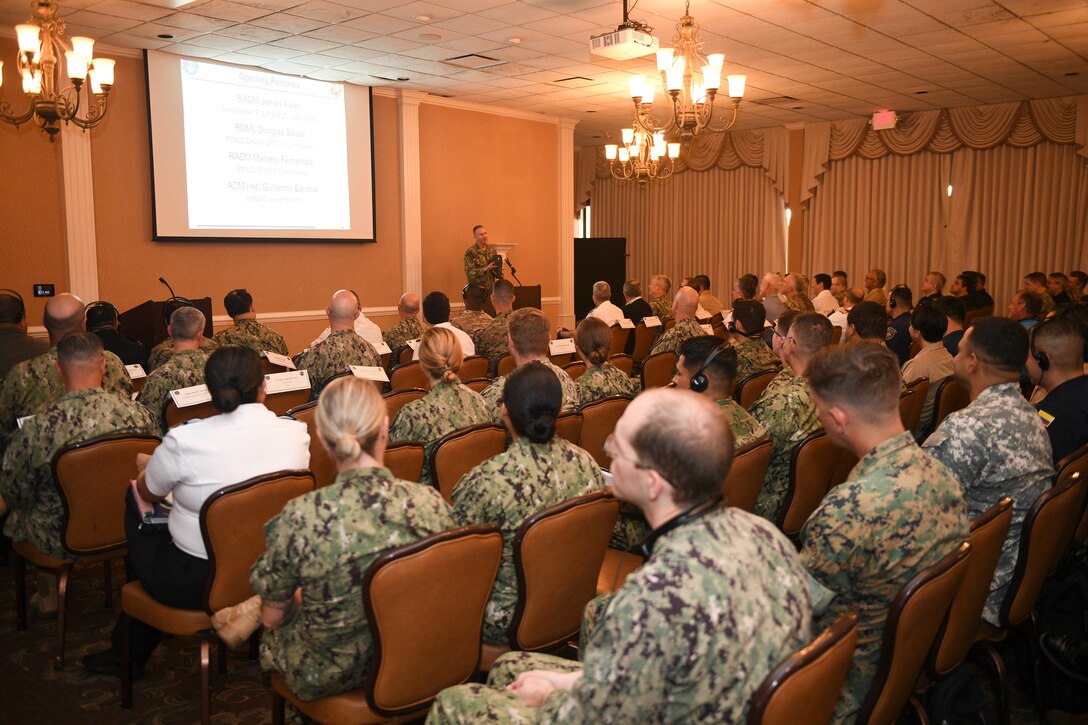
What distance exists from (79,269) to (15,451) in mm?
5595

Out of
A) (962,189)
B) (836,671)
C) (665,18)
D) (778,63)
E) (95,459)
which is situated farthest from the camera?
(962,189)

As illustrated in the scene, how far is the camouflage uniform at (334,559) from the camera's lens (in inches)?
78.3

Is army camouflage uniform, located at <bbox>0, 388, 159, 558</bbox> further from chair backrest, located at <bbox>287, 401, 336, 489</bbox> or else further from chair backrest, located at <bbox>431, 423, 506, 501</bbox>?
chair backrest, located at <bbox>431, 423, 506, 501</bbox>

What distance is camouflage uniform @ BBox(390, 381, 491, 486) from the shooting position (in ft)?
11.6

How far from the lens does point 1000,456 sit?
2775 mm

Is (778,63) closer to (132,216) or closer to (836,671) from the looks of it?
(132,216)

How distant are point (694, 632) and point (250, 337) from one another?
203 inches

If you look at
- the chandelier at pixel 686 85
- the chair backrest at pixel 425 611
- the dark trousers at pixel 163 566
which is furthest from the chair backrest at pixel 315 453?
the chandelier at pixel 686 85

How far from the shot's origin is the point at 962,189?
12242 mm

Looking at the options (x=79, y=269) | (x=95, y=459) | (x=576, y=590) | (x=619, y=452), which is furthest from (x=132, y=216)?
(x=619, y=452)

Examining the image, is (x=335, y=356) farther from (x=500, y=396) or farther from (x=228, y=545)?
(x=228, y=545)

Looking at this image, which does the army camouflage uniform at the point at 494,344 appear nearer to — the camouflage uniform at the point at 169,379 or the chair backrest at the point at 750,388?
the chair backrest at the point at 750,388

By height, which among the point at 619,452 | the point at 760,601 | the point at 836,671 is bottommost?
the point at 836,671

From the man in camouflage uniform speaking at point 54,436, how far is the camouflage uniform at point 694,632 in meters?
2.54
